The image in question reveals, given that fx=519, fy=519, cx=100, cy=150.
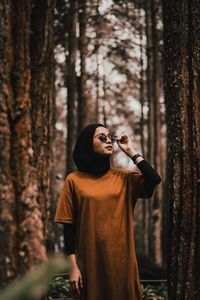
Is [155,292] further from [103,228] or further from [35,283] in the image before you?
[35,283]

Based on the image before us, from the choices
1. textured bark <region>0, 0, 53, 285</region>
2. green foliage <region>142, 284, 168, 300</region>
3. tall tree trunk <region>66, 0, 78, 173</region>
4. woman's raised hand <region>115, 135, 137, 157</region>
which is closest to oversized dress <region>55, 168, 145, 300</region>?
woman's raised hand <region>115, 135, 137, 157</region>

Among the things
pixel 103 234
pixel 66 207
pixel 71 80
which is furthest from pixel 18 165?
pixel 71 80

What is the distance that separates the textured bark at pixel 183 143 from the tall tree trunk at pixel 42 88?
107cm

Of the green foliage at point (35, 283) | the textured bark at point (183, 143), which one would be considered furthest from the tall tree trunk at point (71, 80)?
the green foliage at point (35, 283)

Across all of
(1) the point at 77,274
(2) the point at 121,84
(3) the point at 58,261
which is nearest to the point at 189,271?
(1) the point at 77,274

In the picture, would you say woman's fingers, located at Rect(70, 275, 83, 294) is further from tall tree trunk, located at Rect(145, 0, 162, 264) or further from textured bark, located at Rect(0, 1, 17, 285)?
tall tree trunk, located at Rect(145, 0, 162, 264)

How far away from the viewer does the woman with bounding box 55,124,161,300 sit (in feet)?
13.2

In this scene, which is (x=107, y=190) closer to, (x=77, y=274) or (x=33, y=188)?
(x=77, y=274)

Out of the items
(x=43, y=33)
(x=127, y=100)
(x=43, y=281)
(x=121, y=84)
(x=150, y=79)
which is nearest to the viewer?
(x=43, y=281)

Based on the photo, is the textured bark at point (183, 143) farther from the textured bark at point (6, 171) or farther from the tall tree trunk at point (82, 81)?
the tall tree trunk at point (82, 81)

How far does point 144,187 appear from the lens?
162 inches

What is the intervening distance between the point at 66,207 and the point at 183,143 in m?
1.16

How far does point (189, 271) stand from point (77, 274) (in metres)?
0.95

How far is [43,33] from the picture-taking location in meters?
4.64
